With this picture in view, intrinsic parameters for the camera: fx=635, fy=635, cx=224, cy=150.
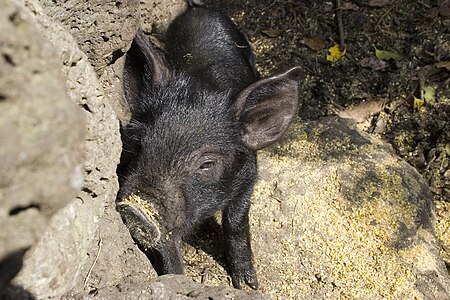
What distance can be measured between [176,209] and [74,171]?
1609 millimetres

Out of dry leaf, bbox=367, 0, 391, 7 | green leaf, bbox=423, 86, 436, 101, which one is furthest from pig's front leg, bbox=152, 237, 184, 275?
dry leaf, bbox=367, 0, 391, 7

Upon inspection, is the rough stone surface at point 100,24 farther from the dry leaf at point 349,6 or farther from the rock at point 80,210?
the dry leaf at point 349,6

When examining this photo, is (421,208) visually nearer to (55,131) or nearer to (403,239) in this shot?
(403,239)

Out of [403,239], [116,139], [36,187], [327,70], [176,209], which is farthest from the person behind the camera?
[327,70]

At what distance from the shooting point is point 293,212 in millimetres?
3471

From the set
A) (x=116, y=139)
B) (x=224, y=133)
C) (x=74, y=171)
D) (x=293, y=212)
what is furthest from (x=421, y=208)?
(x=74, y=171)

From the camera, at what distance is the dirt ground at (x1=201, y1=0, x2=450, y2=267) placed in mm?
4141

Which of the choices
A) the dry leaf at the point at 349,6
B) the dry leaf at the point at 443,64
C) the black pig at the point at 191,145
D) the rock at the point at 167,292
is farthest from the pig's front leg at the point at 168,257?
the dry leaf at the point at 349,6

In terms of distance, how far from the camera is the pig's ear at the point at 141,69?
318 cm

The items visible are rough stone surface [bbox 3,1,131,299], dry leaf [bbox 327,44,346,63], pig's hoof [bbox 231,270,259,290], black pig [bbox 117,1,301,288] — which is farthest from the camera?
dry leaf [bbox 327,44,346,63]

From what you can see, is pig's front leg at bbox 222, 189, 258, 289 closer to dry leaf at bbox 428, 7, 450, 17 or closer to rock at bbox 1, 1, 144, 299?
rock at bbox 1, 1, 144, 299

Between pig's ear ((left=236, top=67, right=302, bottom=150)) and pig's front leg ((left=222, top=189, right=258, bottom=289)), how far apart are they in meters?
0.33

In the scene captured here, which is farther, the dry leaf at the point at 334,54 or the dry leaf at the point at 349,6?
the dry leaf at the point at 349,6

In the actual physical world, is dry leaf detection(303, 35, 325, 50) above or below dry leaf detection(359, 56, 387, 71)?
above
